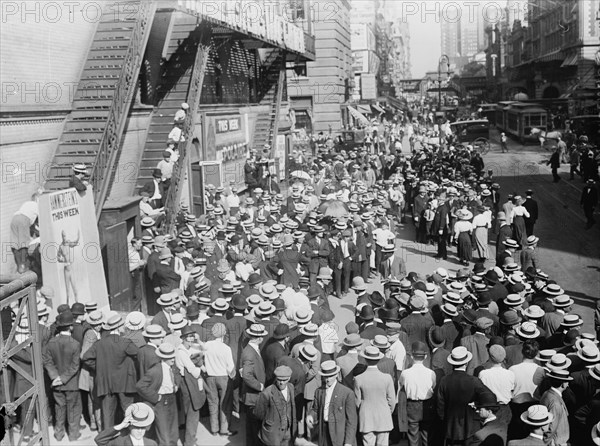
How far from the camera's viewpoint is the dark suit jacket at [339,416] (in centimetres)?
820

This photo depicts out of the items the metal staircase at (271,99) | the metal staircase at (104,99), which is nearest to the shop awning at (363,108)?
the metal staircase at (271,99)

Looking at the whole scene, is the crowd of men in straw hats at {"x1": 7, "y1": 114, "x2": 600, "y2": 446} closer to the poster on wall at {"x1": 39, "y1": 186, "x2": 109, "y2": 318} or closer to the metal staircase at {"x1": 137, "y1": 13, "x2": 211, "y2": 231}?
the poster on wall at {"x1": 39, "y1": 186, "x2": 109, "y2": 318}

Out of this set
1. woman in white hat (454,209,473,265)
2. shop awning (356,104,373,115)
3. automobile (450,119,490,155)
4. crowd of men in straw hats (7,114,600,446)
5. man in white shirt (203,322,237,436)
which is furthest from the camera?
shop awning (356,104,373,115)

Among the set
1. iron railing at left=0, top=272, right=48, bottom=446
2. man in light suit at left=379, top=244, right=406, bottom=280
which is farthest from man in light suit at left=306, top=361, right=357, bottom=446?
man in light suit at left=379, top=244, right=406, bottom=280

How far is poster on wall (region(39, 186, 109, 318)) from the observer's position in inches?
480

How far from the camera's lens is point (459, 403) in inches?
322

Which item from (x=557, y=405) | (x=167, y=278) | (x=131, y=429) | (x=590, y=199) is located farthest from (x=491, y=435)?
(x=590, y=199)

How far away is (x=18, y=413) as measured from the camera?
997cm

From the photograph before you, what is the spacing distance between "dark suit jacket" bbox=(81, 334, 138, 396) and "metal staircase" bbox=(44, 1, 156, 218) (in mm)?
6347

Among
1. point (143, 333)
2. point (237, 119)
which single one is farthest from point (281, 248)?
point (237, 119)

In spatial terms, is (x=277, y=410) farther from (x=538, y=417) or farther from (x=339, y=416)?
(x=538, y=417)

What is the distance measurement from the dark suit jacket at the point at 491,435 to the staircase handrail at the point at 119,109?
9.93 m

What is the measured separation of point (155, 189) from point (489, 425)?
12734mm

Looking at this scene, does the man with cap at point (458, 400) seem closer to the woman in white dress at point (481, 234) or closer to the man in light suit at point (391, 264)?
the man in light suit at point (391, 264)
